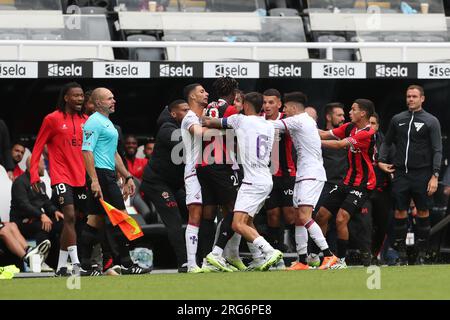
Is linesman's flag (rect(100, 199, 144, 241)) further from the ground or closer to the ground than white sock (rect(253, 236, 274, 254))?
further from the ground

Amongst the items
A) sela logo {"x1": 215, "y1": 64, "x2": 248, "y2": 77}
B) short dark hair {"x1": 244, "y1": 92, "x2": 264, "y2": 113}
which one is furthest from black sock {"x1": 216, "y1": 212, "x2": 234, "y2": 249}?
sela logo {"x1": 215, "y1": 64, "x2": 248, "y2": 77}

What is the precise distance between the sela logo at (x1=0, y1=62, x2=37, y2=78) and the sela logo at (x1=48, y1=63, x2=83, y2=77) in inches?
7.5

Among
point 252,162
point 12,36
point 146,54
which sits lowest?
point 252,162

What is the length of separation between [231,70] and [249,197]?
11.9ft

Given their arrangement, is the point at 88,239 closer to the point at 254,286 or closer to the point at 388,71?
the point at 254,286

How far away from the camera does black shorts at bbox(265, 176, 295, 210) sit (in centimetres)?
1369

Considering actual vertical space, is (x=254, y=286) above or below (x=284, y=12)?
below

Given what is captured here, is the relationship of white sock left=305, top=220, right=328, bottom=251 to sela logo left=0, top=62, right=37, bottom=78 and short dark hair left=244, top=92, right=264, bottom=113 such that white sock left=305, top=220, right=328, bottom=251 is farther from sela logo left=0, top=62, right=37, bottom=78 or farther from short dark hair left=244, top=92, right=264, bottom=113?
sela logo left=0, top=62, right=37, bottom=78

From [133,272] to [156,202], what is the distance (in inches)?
35.5

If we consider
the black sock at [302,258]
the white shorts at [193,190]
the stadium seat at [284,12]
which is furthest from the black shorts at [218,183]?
the stadium seat at [284,12]

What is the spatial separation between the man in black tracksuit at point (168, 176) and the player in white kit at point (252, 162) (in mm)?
1067

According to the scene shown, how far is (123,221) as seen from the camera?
40.6 ft

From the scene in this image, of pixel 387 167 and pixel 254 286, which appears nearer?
pixel 254 286

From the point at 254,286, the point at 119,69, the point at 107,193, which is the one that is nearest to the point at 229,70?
the point at 119,69
